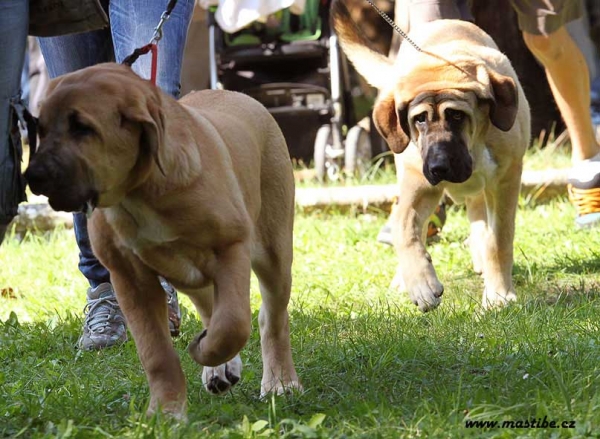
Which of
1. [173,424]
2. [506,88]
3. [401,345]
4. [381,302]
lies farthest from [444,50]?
[173,424]

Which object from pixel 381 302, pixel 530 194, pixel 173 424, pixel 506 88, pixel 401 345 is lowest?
pixel 530 194

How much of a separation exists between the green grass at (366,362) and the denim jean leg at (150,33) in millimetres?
1063

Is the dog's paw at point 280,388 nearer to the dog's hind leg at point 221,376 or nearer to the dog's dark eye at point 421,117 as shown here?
the dog's hind leg at point 221,376

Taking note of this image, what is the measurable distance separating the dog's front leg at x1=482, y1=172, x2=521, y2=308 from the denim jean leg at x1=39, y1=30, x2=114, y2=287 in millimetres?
1679

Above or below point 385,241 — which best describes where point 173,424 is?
above

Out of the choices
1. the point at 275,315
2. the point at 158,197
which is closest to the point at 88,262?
the point at 275,315

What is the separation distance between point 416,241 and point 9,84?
2.13 m

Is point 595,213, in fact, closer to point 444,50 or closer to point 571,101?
point 571,101

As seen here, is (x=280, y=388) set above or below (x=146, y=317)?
below

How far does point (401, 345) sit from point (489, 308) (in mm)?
838

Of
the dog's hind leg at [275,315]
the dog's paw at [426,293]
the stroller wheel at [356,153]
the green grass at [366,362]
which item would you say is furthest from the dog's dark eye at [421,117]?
the stroller wheel at [356,153]

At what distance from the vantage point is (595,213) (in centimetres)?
601

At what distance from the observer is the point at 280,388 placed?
3.36 m

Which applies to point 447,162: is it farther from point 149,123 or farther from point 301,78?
point 301,78
